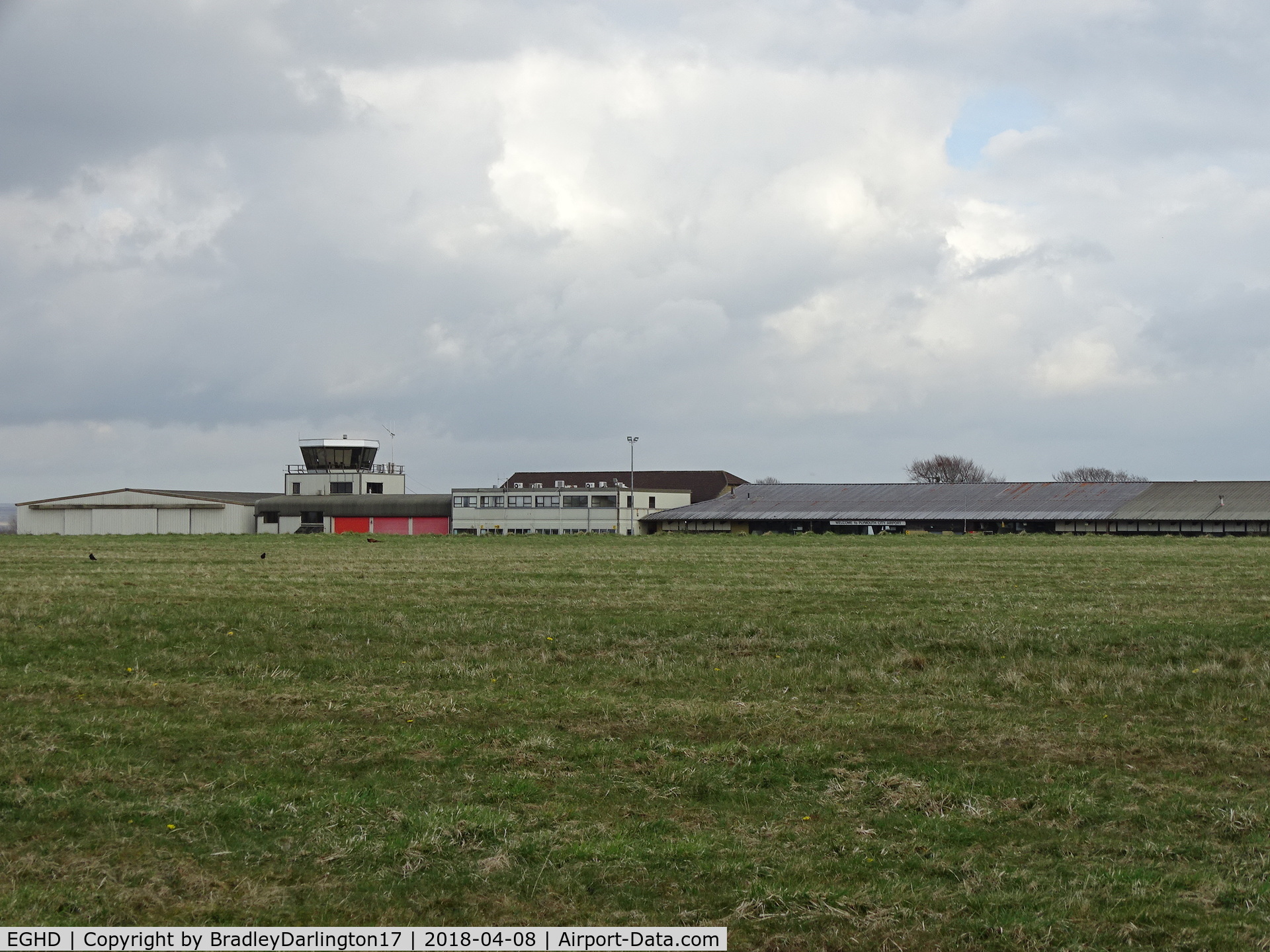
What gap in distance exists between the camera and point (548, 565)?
47094 mm

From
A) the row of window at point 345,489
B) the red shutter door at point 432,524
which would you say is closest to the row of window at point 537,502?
the red shutter door at point 432,524

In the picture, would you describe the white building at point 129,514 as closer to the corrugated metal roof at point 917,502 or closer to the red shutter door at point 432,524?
the red shutter door at point 432,524

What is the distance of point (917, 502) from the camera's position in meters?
130

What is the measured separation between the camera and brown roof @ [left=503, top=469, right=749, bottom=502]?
165m

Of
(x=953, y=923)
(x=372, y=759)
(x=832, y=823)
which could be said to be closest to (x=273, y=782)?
(x=372, y=759)

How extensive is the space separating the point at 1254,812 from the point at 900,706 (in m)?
6.07

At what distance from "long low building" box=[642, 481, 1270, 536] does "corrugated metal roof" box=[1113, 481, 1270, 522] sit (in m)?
0.13

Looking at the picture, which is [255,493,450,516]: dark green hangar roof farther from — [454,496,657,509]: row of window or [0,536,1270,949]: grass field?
[0,536,1270,949]: grass field

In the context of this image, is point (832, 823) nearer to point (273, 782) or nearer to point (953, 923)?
point (953, 923)

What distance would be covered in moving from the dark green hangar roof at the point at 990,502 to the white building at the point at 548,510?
417 centimetres

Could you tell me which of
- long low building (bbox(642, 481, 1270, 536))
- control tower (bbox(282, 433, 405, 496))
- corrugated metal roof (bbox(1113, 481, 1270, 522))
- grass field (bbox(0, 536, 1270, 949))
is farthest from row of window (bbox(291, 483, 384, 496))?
grass field (bbox(0, 536, 1270, 949))

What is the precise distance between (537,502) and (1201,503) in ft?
236

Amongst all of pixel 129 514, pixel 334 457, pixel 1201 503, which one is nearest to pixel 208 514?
pixel 129 514

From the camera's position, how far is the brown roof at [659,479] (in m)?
165
